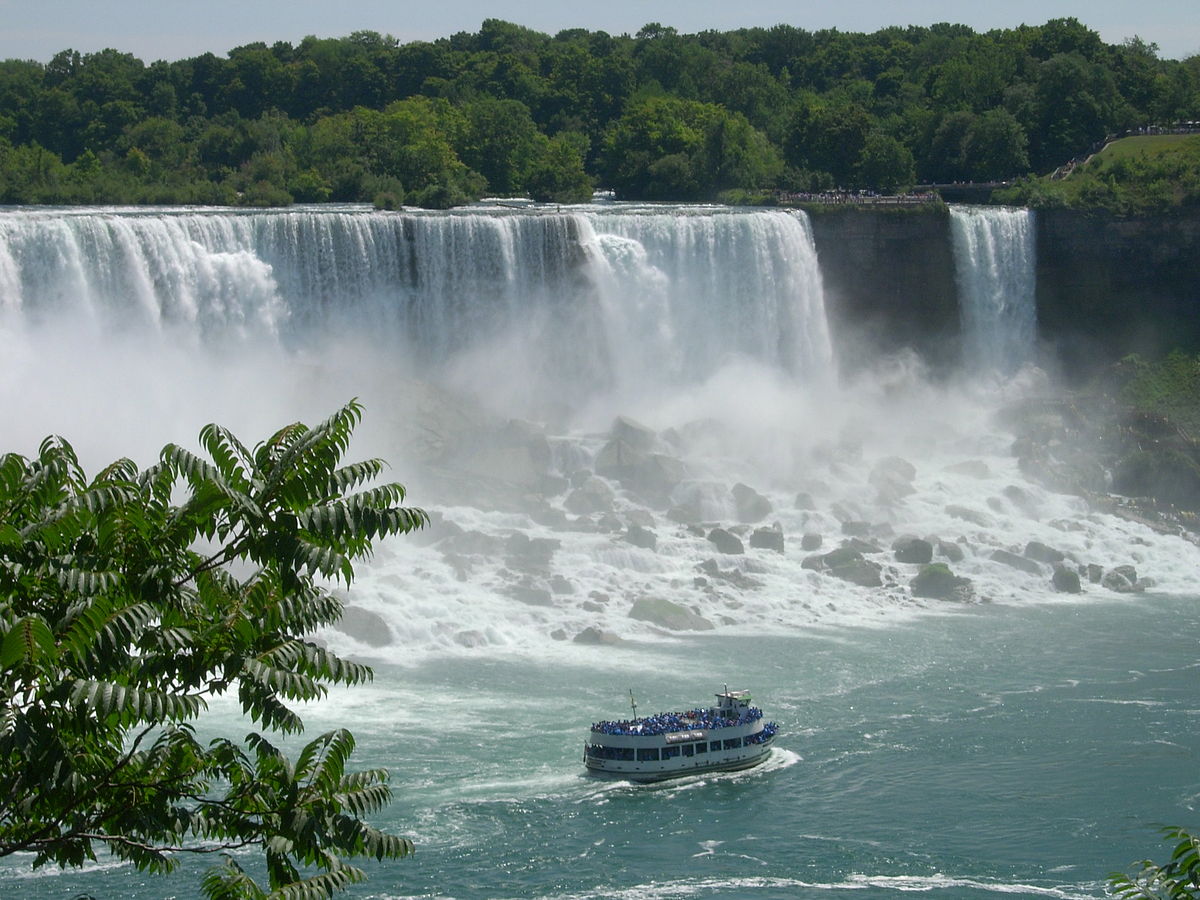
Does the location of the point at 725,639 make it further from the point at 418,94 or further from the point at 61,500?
the point at 418,94

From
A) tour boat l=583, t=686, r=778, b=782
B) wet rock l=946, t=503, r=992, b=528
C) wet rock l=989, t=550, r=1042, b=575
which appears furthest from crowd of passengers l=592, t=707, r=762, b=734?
wet rock l=946, t=503, r=992, b=528

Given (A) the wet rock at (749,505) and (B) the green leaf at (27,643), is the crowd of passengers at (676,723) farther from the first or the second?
(B) the green leaf at (27,643)

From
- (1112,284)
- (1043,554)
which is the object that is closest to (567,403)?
(1043,554)

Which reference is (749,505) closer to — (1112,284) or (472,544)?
(472,544)

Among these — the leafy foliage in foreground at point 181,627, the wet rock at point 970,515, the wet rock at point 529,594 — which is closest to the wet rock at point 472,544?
the wet rock at point 529,594

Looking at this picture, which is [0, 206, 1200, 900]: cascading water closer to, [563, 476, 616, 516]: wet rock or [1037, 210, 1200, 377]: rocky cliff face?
[563, 476, 616, 516]: wet rock
